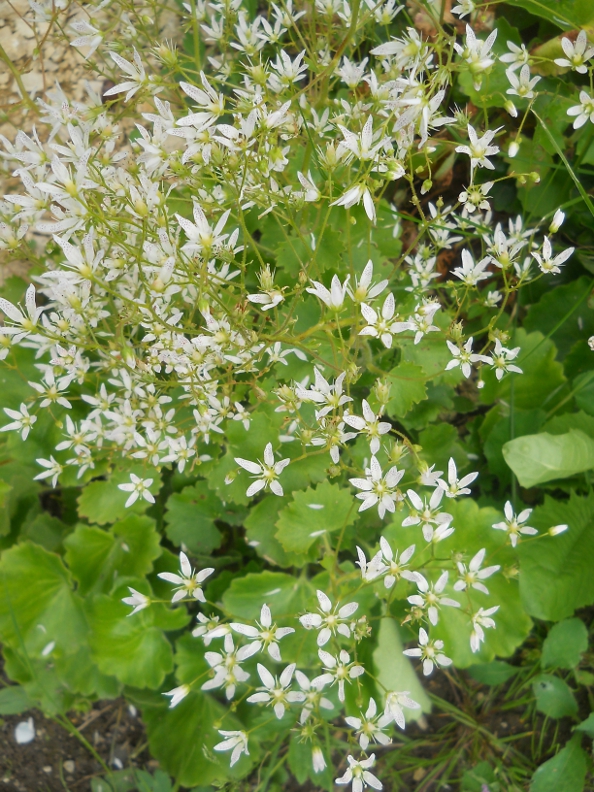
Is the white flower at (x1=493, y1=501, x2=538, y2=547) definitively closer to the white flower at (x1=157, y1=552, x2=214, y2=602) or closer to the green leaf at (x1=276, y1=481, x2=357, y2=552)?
the green leaf at (x1=276, y1=481, x2=357, y2=552)

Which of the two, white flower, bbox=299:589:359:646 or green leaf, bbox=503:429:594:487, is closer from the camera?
white flower, bbox=299:589:359:646

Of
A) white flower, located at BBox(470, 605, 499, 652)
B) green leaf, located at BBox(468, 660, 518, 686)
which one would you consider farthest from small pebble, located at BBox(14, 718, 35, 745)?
white flower, located at BBox(470, 605, 499, 652)

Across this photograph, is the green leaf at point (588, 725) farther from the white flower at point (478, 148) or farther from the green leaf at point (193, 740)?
the white flower at point (478, 148)

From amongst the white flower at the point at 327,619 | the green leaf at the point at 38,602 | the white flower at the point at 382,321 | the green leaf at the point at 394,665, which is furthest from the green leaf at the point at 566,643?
the green leaf at the point at 38,602

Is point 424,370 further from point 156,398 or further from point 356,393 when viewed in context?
point 156,398

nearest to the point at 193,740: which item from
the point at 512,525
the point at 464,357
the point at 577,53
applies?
the point at 512,525

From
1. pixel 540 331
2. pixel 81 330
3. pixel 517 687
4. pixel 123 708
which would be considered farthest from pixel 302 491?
pixel 123 708
